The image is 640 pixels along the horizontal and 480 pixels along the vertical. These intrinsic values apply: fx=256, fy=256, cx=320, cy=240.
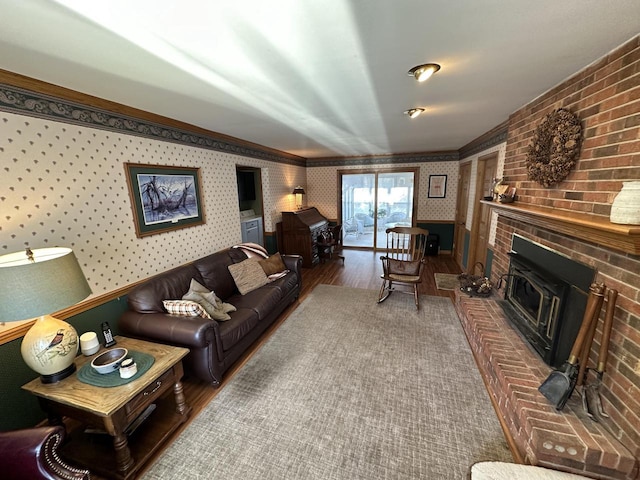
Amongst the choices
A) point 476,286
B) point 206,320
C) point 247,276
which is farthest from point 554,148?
point 247,276

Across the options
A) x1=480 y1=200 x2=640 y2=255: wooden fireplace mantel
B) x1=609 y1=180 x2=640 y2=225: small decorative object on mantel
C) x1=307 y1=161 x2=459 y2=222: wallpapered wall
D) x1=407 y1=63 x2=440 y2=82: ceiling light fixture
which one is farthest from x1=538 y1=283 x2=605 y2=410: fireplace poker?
x1=307 y1=161 x2=459 y2=222: wallpapered wall

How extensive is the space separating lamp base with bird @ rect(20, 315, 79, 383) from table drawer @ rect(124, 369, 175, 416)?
1.63 feet

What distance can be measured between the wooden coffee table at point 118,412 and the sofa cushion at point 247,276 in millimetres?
1265

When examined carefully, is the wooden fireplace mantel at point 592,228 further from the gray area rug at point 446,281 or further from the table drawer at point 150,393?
the table drawer at point 150,393

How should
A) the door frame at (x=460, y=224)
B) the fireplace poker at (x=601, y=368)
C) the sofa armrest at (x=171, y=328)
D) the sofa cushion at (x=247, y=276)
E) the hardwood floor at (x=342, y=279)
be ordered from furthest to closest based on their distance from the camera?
the door frame at (x=460, y=224) → the sofa cushion at (x=247, y=276) → the hardwood floor at (x=342, y=279) → the sofa armrest at (x=171, y=328) → the fireplace poker at (x=601, y=368)

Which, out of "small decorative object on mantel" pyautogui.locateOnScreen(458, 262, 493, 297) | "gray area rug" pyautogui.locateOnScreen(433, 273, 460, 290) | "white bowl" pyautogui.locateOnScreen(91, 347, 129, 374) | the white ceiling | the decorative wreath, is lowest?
"gray area rug" pyautogui.locateOnScreen(433, 273, 460, 290)

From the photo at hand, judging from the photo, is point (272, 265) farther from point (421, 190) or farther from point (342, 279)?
point (421, 190)

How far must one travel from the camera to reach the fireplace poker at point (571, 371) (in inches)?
56.2

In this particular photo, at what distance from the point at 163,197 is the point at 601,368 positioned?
3.67 m

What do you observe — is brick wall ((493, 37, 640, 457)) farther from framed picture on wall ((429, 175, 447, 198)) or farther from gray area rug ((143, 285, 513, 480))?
framed picture on wall ((429, 175, 447, 198))

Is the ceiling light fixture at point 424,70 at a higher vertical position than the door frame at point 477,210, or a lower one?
higher

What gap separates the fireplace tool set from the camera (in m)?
1.40

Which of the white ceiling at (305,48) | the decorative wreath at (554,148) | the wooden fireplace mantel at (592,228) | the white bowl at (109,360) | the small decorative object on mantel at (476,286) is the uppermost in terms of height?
the white ceiling at (305,48)

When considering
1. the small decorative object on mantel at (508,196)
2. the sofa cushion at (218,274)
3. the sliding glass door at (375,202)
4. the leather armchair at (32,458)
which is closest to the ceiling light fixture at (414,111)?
the small decorative object on mantel at (508,196)
